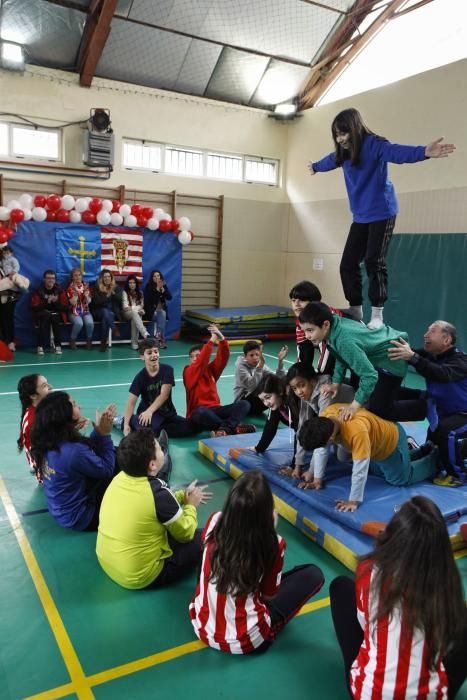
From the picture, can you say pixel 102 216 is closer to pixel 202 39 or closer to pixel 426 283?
pixel 202 39

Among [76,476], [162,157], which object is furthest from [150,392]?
[162,157]

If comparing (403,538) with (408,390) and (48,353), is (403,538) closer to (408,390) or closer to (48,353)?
(408,390)

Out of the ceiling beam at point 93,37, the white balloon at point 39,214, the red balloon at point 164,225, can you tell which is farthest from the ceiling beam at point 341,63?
the white balloon at point 39,214

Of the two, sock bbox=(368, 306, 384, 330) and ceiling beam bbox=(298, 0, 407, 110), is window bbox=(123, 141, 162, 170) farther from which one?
sock bbox=(368, 306, 384, 330)

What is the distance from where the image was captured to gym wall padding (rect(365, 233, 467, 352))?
27.8 ft

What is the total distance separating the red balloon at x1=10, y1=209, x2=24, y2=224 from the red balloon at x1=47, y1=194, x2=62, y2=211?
50cm

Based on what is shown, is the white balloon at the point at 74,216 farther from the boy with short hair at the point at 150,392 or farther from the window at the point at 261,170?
the boy with short hair at the point at 150,392

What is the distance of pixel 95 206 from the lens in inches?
390

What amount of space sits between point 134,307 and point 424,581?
8.81 metres

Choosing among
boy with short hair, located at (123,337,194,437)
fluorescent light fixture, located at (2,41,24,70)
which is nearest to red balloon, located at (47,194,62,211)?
fluorescent light fixture, located at (2,41,24,70)

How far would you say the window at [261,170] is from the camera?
40.7ft

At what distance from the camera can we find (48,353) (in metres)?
9.28

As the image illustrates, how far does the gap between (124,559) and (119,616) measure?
259 millimetres

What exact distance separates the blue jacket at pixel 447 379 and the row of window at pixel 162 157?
8.50 m
